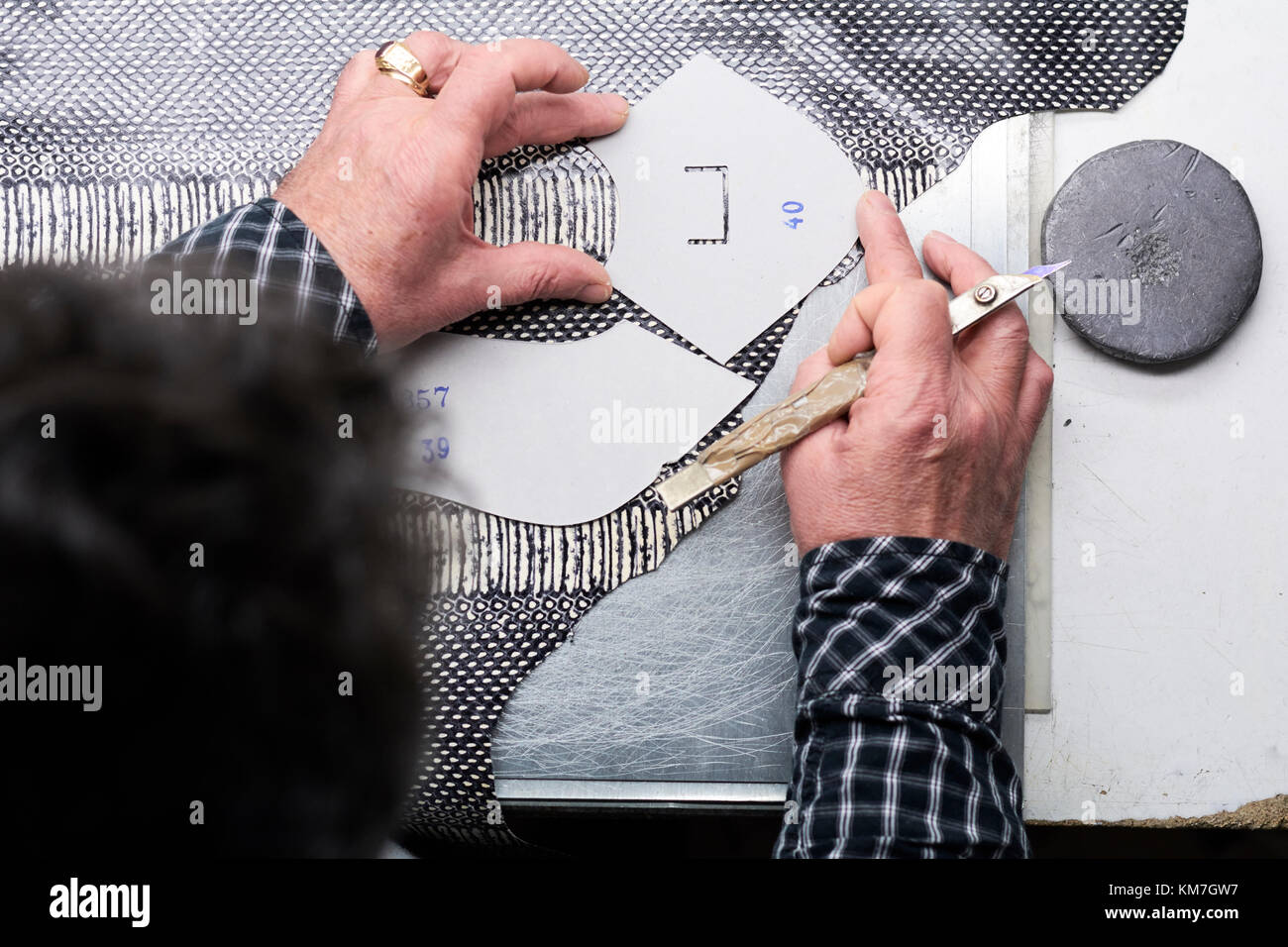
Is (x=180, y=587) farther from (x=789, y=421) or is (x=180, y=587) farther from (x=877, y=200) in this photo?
(x=877, y=200)

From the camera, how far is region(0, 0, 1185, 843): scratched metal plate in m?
0.77

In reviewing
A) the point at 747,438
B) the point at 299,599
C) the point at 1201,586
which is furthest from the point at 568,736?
the point at 1201,586

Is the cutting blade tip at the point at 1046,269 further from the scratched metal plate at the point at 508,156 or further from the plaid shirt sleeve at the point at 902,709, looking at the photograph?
the plaid shirt sleeve at the point at 902,709

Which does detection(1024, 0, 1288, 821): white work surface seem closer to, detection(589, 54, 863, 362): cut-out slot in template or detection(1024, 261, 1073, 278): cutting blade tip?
detection(1024, 261, 1073, 278): cutting blade tip

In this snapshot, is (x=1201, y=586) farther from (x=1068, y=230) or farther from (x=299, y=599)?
(x=299, y=599)

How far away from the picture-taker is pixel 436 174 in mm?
712

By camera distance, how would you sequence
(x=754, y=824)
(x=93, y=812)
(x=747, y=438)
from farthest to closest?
1. (x=754, y=824)
2. (x=747, y=438)
3. (x=93, y=812)

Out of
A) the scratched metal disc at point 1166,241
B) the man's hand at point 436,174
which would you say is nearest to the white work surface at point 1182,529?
the scratched metal disc at point 1166,241

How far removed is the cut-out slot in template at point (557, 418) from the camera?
2.54ft

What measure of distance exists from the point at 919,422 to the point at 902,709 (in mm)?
222

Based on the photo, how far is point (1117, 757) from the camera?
76 centimetres

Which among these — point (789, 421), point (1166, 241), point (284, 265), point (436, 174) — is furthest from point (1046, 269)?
point (284, 265)

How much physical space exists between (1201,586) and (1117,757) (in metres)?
0.17

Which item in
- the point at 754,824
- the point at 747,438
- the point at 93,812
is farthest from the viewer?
the point at 754,824
